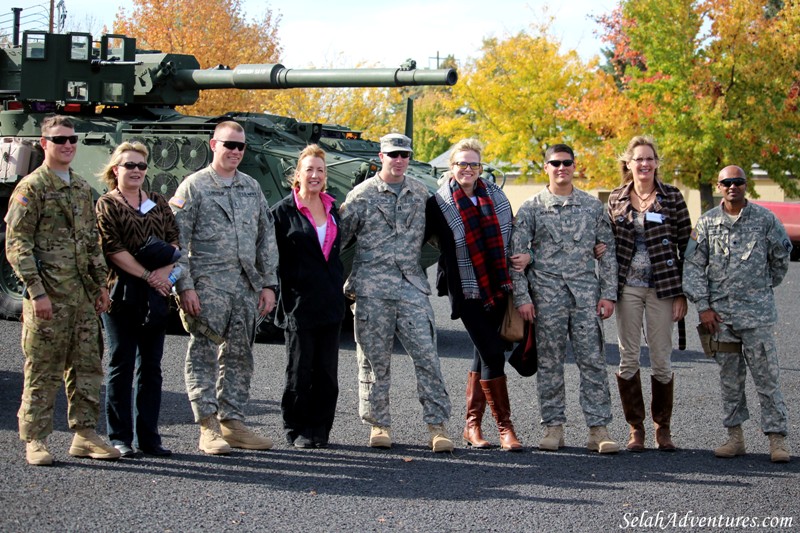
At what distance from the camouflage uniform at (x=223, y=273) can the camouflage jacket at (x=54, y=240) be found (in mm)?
548

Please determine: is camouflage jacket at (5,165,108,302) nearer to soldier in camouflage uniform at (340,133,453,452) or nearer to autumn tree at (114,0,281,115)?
soldier in camouflage uniform at (340,133,453,452)

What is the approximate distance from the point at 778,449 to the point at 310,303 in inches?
115

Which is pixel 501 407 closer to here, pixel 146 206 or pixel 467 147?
pixel 467 147

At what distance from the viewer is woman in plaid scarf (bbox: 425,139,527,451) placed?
276 inches

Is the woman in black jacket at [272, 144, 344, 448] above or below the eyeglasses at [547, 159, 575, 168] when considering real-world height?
below

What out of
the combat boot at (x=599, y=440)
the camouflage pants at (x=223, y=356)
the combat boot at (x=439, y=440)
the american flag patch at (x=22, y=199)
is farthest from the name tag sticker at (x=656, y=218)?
the american flag patch at (x=22, y=199)

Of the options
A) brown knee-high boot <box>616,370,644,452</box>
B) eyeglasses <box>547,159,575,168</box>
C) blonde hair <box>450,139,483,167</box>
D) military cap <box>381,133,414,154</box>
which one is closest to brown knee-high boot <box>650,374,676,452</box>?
brown knee-high boot <box>616,370,644,452</box>

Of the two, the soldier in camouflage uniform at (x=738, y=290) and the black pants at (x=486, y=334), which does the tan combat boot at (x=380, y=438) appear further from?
the soldier in camouflage uniform at (x=738, y=290)

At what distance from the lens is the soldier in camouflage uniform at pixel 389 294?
275 inches

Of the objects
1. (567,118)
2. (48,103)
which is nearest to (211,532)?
(48,103)

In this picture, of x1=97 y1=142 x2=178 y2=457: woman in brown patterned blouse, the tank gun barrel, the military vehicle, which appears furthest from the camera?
the tank gun barrel

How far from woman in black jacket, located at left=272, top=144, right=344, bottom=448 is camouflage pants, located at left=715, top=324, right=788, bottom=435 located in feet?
7.84

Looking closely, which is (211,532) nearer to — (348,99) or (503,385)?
(503,385)

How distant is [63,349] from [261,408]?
220cm
